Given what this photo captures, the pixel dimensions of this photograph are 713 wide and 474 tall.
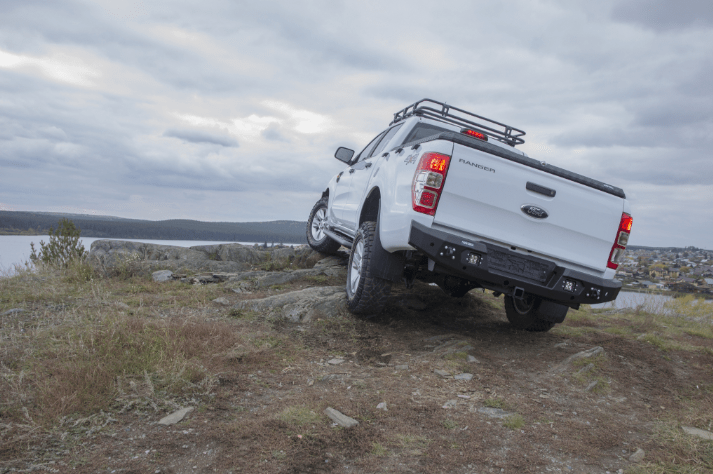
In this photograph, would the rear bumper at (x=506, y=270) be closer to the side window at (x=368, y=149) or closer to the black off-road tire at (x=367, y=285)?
the black off-road tire at (x=367, y=285)

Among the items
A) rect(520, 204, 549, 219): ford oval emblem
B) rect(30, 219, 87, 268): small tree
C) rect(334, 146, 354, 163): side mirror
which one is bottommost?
rect(30, 219, 87, 268): small tree

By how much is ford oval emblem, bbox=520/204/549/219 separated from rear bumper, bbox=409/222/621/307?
374 millimetres

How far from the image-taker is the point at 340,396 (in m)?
3.02

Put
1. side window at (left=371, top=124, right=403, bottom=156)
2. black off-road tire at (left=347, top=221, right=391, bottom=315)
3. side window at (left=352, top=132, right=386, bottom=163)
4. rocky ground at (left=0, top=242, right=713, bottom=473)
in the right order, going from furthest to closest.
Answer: side window at (left=352, top=132, right=386, bottom=163) → side window at (left=371, top=124, right=403, bottom=156) → black off-road tire at (left=347, top=221, right=391, bottom=315) → rocky ground at (left=0, top=242, right=713, bottom=473)

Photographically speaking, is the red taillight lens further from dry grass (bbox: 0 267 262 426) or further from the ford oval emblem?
dry grass (bbox: 0 267 262 426)

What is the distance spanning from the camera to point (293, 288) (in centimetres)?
685

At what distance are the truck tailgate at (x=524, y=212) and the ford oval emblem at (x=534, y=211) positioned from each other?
2 centimetres

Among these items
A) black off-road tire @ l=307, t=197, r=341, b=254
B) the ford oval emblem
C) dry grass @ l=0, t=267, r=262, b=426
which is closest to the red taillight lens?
the ford oval emblem

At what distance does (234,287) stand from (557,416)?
17.3 ft

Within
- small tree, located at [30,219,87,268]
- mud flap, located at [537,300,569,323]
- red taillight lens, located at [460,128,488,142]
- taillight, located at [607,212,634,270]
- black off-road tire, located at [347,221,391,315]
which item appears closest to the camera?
taillight, located at [607,212,634,270]

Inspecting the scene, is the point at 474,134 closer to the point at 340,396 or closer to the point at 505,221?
the point at 505,221

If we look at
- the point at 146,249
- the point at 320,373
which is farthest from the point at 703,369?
the point at 146,249

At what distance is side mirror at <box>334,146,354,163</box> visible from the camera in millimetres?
7602

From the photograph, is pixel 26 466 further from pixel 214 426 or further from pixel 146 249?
pixel 146 249
